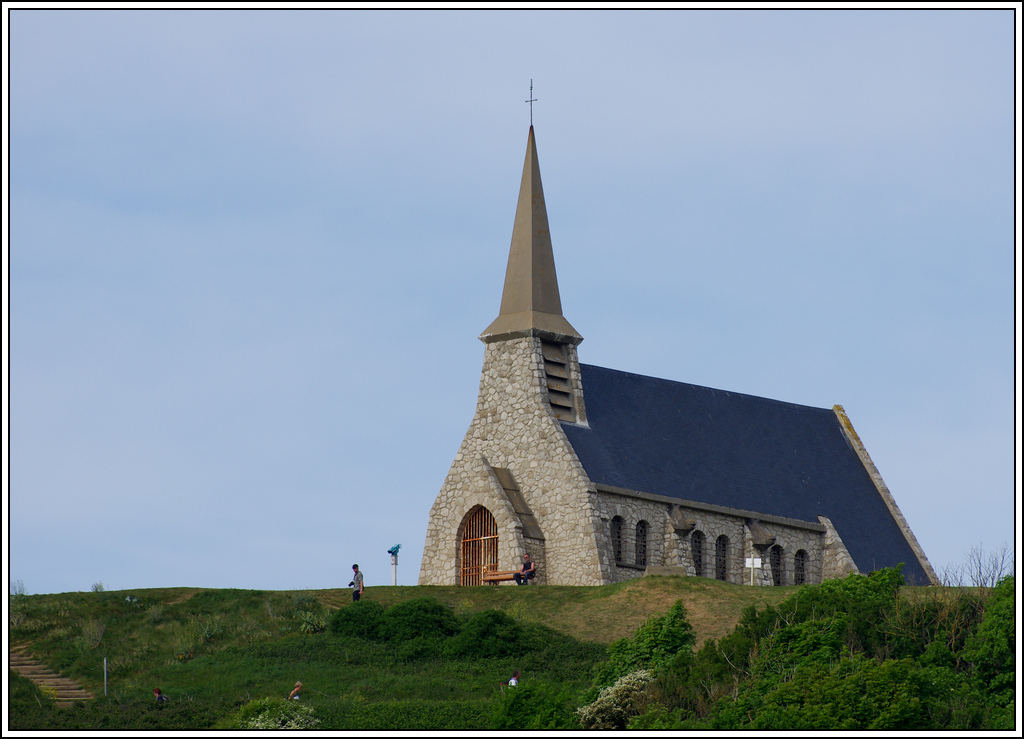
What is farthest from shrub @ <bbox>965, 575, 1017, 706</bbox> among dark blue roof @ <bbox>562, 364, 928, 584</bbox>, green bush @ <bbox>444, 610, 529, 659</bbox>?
dark blue roof @ <bbox>562, 364, 928, 584</bbox>

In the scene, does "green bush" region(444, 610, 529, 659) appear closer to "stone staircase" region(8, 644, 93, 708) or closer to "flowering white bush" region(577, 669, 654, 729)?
"flowering white bush" region(577, 669, 654, 729)

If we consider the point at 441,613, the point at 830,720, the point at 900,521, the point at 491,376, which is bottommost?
the point at 830,720

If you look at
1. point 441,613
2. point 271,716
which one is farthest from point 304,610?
point 271,716

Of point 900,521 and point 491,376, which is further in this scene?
point 900,521

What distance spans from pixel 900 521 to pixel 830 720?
89.1ft

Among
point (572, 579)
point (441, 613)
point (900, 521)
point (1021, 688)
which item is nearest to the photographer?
point (1021, 688)

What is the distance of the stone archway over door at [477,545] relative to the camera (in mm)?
50719

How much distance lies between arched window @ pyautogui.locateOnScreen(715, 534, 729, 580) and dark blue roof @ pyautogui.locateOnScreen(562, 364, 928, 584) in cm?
113

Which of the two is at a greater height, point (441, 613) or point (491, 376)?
point (491, 376)

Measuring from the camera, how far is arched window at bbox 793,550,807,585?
177 feet

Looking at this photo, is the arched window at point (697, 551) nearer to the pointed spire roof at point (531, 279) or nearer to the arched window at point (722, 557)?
the arched window at point (722, 557)

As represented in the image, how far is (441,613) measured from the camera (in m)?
42.8

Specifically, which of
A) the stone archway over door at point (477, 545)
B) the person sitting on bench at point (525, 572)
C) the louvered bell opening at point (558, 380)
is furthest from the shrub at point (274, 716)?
the louvered bell opening at point (558, 380)

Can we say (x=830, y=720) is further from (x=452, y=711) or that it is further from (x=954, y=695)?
(x=452, y=711)
